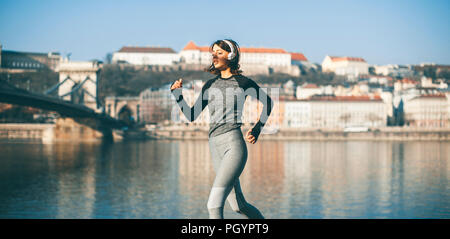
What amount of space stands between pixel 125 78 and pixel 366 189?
5701cm

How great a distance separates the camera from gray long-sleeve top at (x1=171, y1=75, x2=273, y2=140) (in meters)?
2.74

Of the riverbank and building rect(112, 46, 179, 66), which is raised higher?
building rect(112, 46, 179, 66)

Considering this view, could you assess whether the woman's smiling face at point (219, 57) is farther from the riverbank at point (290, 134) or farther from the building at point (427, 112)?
the building at point (427, 112)

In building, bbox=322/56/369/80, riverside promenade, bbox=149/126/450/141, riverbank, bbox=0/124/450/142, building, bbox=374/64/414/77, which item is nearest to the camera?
riverbank, bbox=0/124/450/142

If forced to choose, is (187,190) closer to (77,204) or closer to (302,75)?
(77,204)

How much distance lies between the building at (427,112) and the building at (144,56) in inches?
1340

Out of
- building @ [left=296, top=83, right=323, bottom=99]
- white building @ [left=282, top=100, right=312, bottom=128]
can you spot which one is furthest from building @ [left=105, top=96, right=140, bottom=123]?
building @ [left=296, top=83, right=323, bottom=99]

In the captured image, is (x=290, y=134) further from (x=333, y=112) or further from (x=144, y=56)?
(x=144, y=56)

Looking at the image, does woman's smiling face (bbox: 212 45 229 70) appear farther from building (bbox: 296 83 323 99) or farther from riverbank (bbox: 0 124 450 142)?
building (bbox: 296 83 323 99)

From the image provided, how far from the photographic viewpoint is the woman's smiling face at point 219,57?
2.80 metres

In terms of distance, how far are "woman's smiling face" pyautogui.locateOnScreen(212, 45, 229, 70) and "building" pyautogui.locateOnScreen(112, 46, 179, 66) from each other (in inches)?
2989

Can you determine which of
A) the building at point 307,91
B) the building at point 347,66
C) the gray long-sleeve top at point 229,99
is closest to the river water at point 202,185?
the gray long-sleeve top at point 229,99

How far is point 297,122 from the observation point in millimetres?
55844
